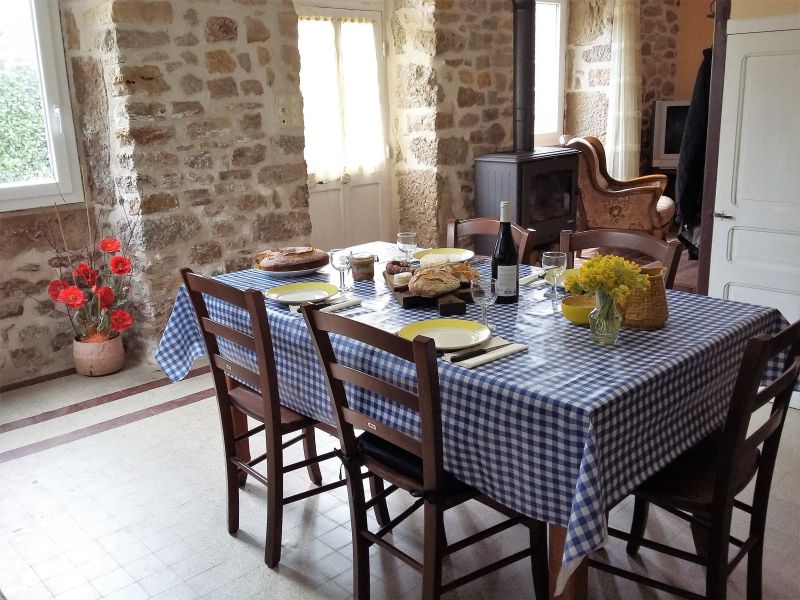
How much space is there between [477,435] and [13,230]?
3.13m

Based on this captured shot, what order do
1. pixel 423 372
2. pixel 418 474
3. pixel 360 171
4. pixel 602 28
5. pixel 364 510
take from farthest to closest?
pixel 602 28 < pixel 360 171 < pixel 364 510 < pixel 418 474 < pixel 423 372

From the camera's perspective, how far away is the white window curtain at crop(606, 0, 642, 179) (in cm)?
678

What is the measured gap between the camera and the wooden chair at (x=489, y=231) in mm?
2955

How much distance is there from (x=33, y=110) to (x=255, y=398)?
2.41 meters

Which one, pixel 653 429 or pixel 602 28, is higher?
pixel 602 28

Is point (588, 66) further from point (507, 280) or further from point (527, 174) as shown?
point (507, 280)

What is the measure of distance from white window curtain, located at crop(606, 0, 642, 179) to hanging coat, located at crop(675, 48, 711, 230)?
158cm

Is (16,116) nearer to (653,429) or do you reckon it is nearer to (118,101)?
(118,101)

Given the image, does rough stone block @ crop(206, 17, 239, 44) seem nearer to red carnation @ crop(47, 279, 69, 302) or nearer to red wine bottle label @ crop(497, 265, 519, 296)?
red carnation @ crop(47, 279, 69, 302)

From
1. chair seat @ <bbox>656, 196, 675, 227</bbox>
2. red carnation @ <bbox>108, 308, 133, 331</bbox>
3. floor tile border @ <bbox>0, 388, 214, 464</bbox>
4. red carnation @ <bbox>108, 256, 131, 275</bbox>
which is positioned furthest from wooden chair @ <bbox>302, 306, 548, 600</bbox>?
chair seat @ <bbox>656, 196, 675, 227</bbox>

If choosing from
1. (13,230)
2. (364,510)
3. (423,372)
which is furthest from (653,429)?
(13,230)

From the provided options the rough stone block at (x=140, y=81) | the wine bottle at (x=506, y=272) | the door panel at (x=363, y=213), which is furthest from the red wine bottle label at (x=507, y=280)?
the door panel at (x=363, y=213)

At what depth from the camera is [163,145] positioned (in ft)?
12.9

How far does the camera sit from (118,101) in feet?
12.5
